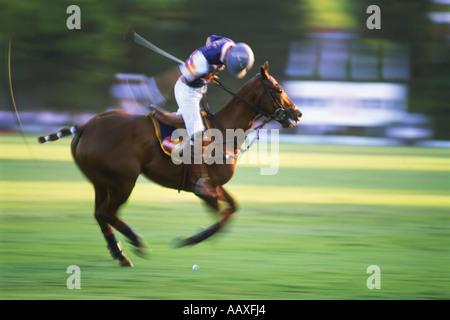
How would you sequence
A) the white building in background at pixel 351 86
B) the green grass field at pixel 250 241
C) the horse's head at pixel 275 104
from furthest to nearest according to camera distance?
1. the white building in background at pixel 351 86
2. the horse's head at pixel 275 104
3. the green grass field at pixel 250 241

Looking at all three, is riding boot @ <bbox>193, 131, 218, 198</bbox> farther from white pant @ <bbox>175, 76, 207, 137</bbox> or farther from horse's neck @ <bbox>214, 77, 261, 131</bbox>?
horse's neck @ <bbox>214, 77, 261, 131</bbox>

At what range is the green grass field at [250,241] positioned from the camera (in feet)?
19.8

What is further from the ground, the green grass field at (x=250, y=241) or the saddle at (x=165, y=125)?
the saddle at (x=165, y=125)

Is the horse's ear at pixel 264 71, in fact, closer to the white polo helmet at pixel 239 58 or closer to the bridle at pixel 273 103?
the bridle at pixel 273 103

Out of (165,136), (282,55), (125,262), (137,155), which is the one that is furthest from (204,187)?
(282,55)

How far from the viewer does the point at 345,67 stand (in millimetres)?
34594

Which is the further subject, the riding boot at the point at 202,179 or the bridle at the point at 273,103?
the bridle at the point at 273,103

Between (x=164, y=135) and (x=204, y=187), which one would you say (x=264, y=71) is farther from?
(x=204, y=187)

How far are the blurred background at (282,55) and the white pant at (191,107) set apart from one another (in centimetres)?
2240

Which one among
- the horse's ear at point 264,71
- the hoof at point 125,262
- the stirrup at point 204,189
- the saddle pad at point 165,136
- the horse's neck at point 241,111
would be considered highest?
the horse's ear at point 264,71

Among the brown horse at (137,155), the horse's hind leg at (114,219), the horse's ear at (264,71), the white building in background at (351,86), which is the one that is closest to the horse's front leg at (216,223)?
the brown horse at (137,155)

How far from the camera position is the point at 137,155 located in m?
6.80

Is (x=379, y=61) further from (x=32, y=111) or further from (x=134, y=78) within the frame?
(x=134, y=78)

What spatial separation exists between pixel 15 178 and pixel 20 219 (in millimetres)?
4789
